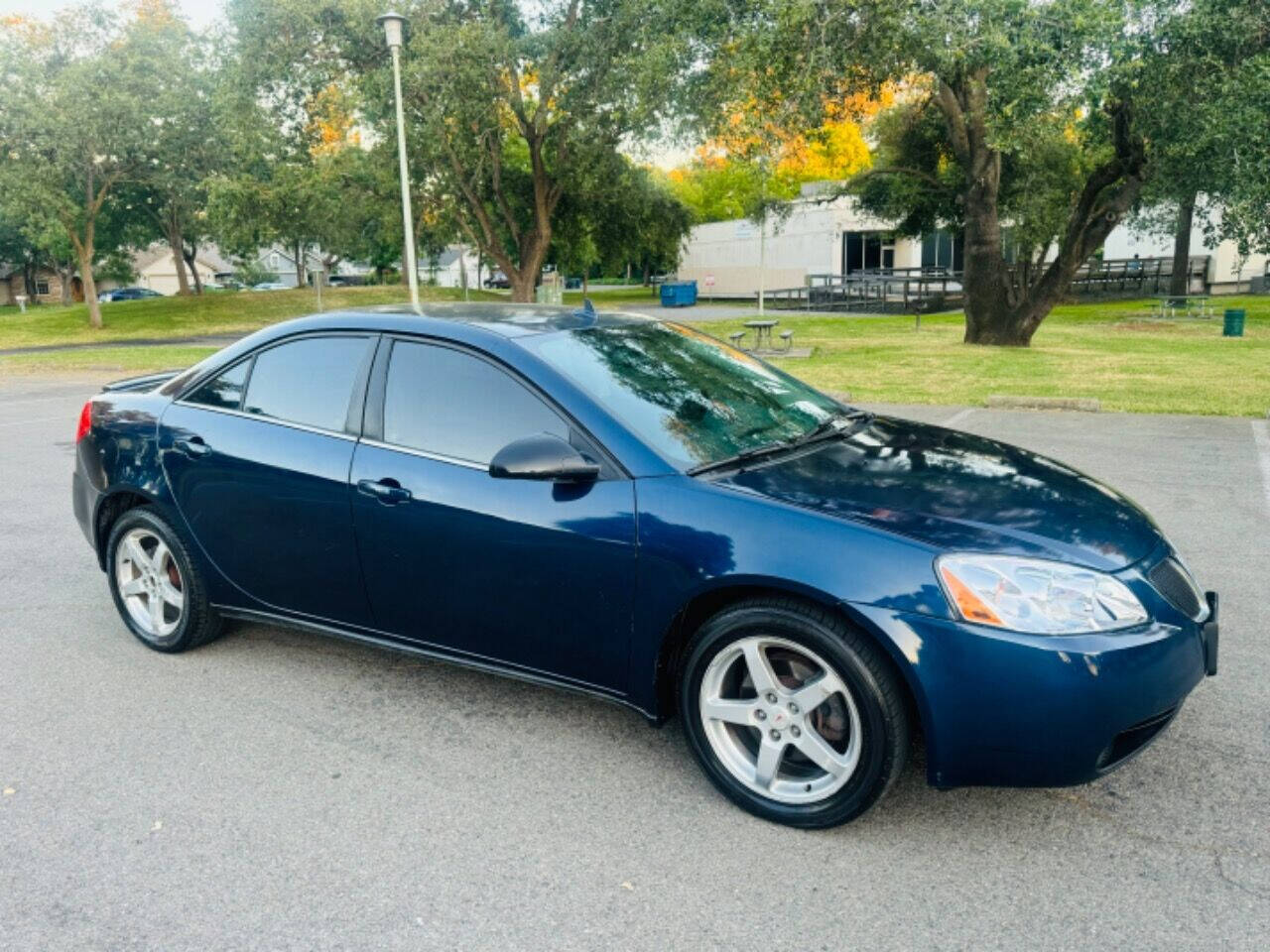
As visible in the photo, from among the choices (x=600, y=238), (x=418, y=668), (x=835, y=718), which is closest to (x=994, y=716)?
(x=835, y=718)

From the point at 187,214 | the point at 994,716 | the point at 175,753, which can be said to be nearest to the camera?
the point at 994,716

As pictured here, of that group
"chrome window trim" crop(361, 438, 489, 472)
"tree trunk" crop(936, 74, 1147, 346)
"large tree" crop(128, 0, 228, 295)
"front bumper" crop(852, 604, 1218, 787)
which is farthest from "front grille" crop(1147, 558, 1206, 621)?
"large tree" crop(128, 0, 228, 295)

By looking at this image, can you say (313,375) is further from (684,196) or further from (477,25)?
(684,196)

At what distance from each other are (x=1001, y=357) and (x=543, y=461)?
55.0 ft

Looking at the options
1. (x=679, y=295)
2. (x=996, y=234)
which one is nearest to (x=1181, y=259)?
(x=996, y=234)

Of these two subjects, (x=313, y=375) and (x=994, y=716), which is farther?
(x=313, y=375)

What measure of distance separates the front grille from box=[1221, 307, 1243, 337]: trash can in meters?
23.2

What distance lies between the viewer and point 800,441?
3797 mm

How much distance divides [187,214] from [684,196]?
33841 millimetres

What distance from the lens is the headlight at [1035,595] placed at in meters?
2.80

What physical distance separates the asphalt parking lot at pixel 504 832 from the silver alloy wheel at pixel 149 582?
22 centimetres

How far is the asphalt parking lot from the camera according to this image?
8.66 ft

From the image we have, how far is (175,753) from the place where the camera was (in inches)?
144

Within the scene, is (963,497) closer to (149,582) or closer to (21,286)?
(149,582)
